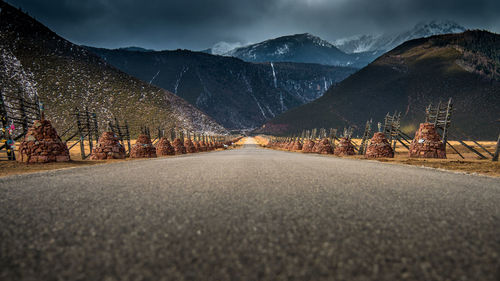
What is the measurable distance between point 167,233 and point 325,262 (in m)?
1.10

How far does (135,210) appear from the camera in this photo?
2.16 meters

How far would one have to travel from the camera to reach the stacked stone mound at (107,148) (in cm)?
1273

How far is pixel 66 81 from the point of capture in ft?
164

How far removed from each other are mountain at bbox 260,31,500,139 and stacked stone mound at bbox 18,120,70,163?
6991cm

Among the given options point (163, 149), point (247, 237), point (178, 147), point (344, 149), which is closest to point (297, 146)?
point (344, 149)

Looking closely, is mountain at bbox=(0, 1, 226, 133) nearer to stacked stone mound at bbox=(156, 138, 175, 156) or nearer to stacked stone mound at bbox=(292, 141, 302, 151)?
stacked stone mound at bbox=(156, 138, 175, 156)

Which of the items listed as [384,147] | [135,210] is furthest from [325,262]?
[384,147]

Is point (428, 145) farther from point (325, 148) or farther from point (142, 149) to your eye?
point (142, 149)

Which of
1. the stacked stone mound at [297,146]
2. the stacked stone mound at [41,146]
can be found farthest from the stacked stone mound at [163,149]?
the stacked stone mound at [297,146]

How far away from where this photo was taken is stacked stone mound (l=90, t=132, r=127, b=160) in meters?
12.7

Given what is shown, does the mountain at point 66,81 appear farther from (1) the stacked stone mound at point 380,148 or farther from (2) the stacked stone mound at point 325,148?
(1) the stacked stone mound at point 380,148

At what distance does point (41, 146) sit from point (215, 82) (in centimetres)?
16162

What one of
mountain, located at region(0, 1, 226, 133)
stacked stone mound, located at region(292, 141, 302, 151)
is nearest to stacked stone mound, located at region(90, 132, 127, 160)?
stacked stone mound, located at region(292, 141, 302, 151)

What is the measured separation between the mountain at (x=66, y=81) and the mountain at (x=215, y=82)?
3060 inches
